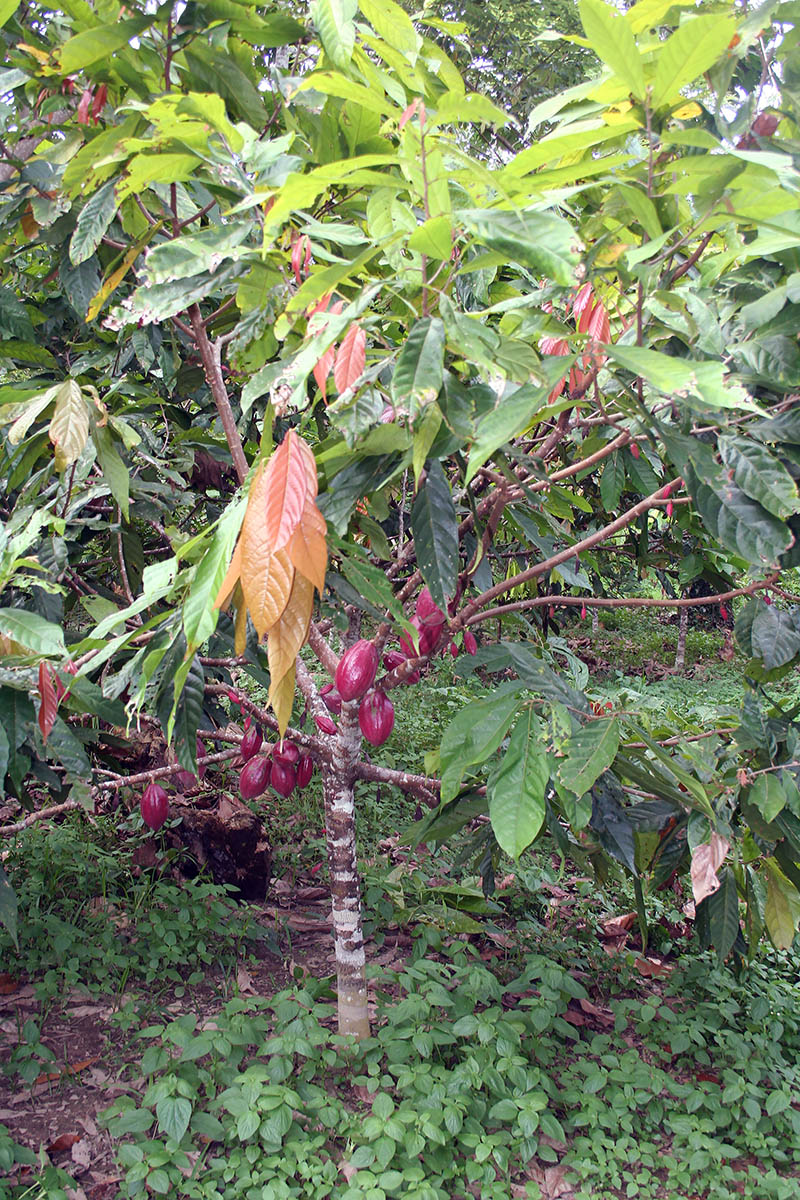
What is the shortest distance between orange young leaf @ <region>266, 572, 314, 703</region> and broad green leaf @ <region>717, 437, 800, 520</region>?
467 millimetres

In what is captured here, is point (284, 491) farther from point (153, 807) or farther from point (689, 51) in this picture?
point (153, 807)

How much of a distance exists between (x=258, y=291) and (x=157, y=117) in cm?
25

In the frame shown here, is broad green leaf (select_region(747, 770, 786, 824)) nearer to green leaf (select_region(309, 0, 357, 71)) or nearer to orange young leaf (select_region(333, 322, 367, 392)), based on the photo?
orange young leaf (select_region(333, 322, 367, 392))

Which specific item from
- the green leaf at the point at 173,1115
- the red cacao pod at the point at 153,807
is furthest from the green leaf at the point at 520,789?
the red cacao pod at the point at 153,807

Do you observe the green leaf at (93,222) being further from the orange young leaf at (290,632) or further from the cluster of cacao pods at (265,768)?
the cluster of cacao pods at (265,768)

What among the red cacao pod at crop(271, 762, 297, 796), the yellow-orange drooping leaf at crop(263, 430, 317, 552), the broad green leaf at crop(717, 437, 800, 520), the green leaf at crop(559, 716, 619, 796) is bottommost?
the red cacao pod at crop(271, 762, 297, 796)

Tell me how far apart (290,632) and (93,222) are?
31.1 inches

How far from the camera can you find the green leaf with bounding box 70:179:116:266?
3.98ft

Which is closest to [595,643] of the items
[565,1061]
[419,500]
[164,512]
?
[565,1061]

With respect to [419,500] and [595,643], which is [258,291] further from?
[595,643]

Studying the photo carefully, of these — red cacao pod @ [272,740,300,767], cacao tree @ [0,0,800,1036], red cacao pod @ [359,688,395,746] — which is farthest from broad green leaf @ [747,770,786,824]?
red cacao pod @ [272,740,300,767]

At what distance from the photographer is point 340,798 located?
71.2 inches

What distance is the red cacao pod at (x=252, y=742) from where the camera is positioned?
76.0 inches

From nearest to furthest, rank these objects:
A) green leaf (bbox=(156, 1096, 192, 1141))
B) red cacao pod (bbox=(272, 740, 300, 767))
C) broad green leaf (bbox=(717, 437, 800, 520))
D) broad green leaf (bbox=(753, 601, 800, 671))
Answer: broad green leaf (bbox=(717, 437, 800, 520)) < broad green leaf (bbox=(753, 601, 800, 671)) < green leaf (bbox=(156, 1096, 192, 1141)) < red cacao pod (bbox=(272, 740, 300, 767))
